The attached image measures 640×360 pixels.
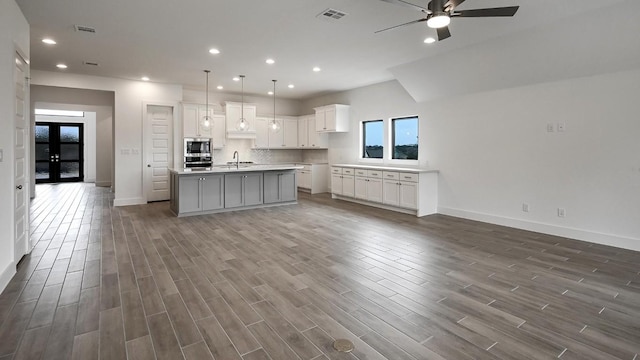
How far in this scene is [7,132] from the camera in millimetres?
3207

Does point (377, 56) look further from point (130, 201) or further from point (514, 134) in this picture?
point (130, 201)

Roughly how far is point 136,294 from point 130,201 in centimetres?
545

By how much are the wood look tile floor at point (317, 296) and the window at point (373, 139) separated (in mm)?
3450

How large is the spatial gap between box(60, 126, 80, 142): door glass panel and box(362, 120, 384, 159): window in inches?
460

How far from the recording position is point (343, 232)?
16.5 feet

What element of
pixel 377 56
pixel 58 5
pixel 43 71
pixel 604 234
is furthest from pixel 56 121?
pixel 604 234

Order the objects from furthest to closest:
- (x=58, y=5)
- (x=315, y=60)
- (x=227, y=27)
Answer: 1. (x=315, y=60)
2. (x=227, y=27)
3. (x=58, y=5)

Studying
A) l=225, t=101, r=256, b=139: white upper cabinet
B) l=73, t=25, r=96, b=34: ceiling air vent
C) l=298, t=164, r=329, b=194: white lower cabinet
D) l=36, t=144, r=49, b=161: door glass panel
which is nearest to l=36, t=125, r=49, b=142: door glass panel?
l=36, t=144, r=49, b=161: door glass panel

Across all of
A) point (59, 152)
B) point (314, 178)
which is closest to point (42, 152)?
point (59, 152)

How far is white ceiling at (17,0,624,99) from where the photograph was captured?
3676 millimetres

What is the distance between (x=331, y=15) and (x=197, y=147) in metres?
5.61

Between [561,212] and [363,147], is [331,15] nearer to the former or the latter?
[561,212]

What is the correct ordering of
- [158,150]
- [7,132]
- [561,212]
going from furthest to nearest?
[158,150], [561,212], [7,132]

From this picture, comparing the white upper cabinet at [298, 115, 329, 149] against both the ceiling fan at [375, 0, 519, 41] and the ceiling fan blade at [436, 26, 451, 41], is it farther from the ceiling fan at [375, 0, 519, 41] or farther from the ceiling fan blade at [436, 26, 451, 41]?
the ceiling fan at [375, 0, 519, 41]
